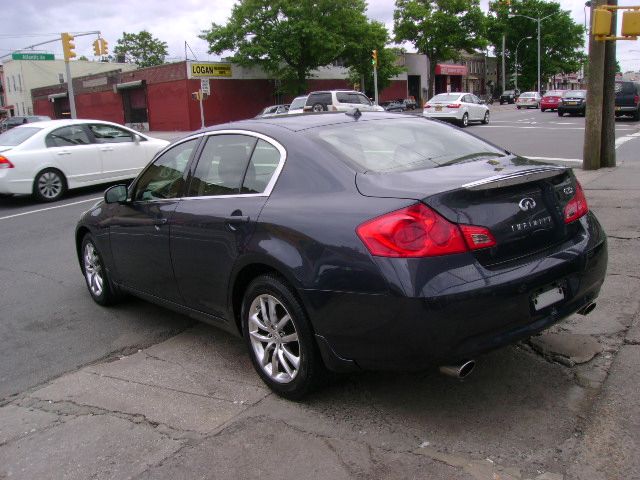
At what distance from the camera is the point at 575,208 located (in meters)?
3.67

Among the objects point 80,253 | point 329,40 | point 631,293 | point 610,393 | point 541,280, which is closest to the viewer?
point 541,280

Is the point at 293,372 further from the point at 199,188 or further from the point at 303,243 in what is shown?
the point at 199,188

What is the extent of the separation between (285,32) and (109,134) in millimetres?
33828

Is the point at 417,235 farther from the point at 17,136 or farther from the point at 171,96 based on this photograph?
the point at 171,96

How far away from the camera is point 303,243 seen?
3311 mm

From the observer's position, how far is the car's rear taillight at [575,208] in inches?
140

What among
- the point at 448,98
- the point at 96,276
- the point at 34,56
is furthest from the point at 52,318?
the point at 34,56

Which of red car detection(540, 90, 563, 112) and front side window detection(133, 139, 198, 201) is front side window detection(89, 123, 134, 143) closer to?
front side window detection(133, 139, 198, 201)

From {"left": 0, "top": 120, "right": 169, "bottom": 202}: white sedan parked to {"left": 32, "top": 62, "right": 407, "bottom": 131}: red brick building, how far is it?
102 ft

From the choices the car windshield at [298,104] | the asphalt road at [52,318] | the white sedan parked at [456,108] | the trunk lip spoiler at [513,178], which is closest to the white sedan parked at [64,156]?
the asphalt road at [52,318]

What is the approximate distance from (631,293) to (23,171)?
10365mm

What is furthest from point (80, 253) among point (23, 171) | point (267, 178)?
point (23, 171)

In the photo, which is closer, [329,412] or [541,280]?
[541,280]

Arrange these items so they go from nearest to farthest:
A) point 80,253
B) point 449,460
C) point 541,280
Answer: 1. point 449,460
2. point 541,280
3. point 80,253
